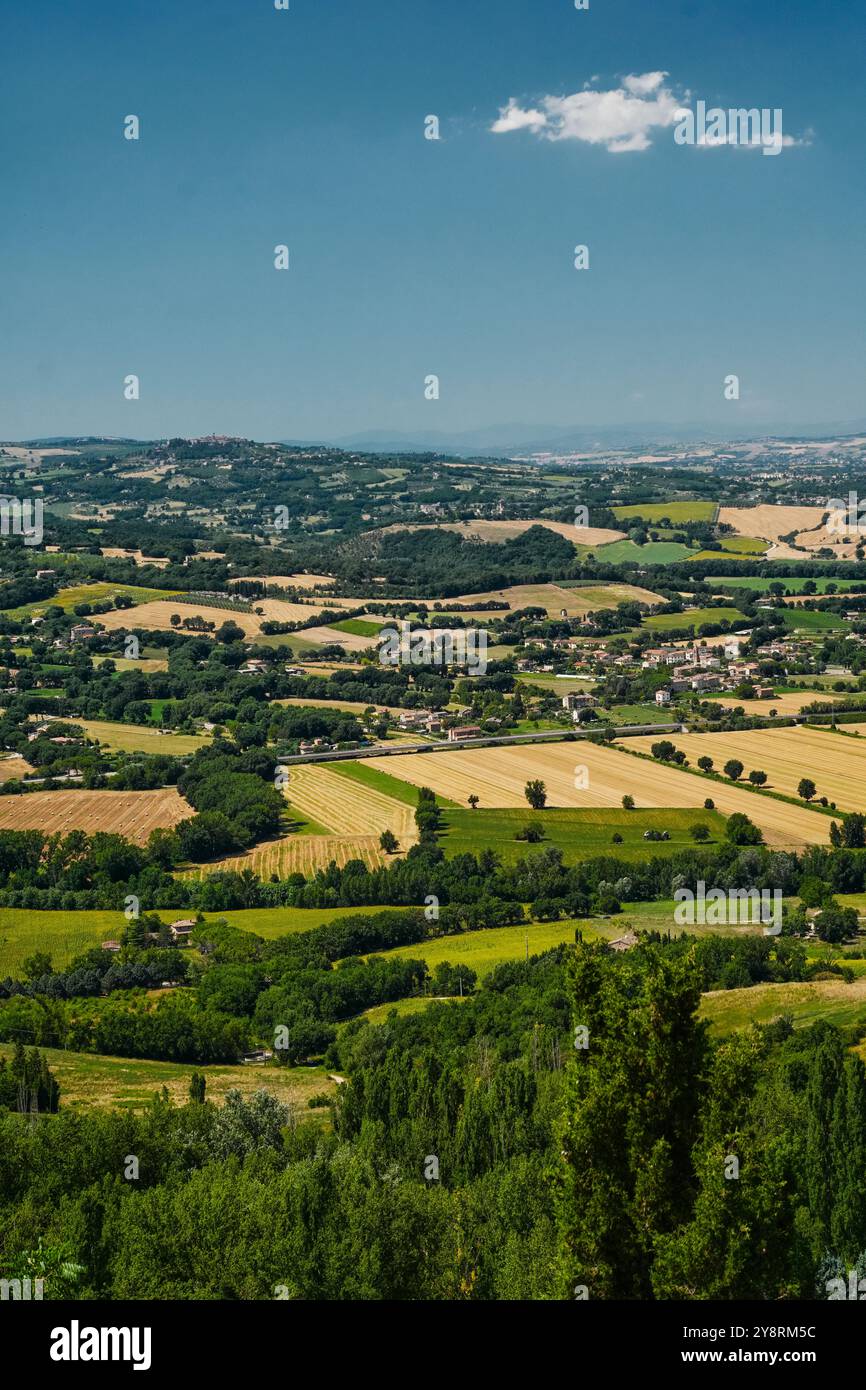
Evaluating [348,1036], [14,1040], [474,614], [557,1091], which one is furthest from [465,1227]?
[474,614]

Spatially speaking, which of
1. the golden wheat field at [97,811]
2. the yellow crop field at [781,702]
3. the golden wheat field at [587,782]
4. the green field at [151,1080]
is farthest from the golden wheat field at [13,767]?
the yellow crop field at [781,702]

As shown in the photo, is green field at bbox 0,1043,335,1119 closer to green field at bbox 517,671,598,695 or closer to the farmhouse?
the farmhouse

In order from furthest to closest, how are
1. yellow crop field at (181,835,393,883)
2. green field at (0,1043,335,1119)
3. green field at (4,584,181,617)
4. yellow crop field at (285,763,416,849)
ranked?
green field at (4,584,181,617)
yellow crop field at (285,763,416,849)
yellow crop field at (181,835,393,883)
green field at (0,1043,335,1119)

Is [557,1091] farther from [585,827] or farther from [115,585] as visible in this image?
[115,585]

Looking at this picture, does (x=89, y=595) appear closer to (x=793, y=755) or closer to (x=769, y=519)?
(x=793, y=755)

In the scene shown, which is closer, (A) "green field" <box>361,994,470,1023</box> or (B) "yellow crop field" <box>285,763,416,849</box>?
(A) "green field" <box>361,994,470,1023</box>

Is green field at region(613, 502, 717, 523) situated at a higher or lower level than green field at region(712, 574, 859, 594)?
higher

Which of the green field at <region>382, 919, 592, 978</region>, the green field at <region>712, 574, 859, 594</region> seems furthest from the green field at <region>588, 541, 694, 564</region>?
the green field at <region>382, 919, 592, 978</region>
